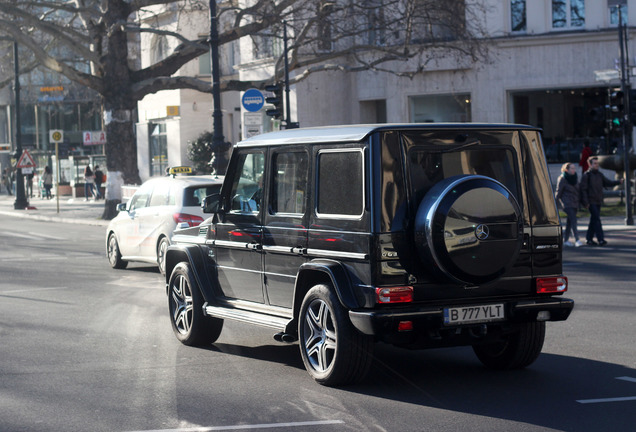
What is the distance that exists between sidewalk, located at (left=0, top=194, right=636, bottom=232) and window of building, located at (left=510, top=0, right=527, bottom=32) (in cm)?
1020

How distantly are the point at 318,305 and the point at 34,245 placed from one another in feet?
55.5

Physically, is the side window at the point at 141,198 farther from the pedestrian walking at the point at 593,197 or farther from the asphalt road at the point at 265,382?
the pedestrian walking at the point at 593,197

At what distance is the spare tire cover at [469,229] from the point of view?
6902 millimetres

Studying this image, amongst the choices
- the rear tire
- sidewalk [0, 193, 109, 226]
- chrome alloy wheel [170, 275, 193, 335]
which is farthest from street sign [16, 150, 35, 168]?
the rear tire

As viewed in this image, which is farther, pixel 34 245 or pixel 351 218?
pixel 34 245

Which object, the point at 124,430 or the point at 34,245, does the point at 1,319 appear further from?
the point at 34,245

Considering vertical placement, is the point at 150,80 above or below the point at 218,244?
above

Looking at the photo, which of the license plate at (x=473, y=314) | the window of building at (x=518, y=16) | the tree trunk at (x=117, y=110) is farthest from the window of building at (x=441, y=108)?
the license plate at (x=473, y=314)

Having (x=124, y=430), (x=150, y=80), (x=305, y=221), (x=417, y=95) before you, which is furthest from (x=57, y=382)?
(x=417, y=95)

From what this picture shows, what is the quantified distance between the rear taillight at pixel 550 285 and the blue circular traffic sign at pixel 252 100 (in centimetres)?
1880

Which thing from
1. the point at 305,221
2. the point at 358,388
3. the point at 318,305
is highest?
the point at 305,221

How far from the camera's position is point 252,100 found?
25.9m

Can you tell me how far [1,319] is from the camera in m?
11.4

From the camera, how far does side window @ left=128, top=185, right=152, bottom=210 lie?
53.1ft
